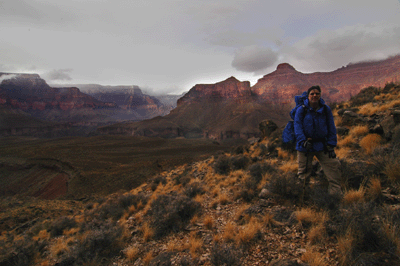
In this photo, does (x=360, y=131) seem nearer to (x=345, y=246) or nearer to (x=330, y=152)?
(x=330, y=152)

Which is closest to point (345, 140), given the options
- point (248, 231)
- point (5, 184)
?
point (248, 231)

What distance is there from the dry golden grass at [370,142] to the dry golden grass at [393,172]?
1.84m

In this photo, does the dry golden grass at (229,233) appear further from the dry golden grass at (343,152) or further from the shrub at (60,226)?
A: the shrub at (60,226)

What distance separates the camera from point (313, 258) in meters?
2.44

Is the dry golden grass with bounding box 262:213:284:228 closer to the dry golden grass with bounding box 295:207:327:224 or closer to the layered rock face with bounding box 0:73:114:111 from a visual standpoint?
the dry golden grass with bounding box 295:207:327:224

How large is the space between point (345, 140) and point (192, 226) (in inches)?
232

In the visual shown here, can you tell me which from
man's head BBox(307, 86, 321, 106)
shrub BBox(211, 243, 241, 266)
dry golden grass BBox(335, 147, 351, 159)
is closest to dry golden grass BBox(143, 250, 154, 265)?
shrub BBox(211, 243, 241, 266)

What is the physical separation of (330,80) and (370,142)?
18382 cm

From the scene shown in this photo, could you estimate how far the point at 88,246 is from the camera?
14.6 feet

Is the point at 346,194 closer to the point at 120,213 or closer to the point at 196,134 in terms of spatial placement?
the point at 120,213

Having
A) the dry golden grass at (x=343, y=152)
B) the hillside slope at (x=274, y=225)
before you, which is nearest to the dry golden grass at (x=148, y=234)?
the hillside slope at (x=274, y=225)

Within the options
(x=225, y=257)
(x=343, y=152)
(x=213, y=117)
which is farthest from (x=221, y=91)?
(x=225, y=257)

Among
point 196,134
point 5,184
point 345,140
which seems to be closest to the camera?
point 345,140

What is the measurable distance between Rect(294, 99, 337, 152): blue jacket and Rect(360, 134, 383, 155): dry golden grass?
240 cm
